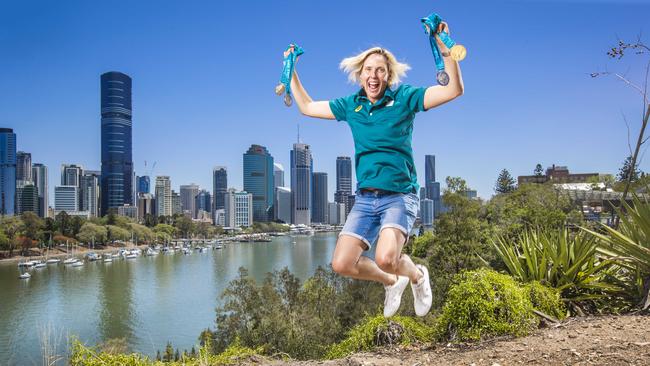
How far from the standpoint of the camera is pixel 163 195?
5679 inches

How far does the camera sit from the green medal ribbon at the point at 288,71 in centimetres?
276

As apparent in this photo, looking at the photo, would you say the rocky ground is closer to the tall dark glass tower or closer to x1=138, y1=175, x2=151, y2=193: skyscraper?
the tall dark glass tower

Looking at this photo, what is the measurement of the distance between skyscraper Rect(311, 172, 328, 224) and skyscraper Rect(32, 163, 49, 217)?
66.6 m

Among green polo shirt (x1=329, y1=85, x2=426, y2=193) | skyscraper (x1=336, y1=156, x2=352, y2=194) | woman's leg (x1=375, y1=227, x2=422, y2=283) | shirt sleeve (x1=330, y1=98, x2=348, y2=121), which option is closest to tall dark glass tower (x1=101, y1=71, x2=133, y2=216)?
skyscraper (x1=336, y1=156, x2=352, y2=194)

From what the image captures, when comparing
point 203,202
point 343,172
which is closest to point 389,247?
point 343,172

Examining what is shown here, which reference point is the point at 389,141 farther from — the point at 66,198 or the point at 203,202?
the point at 203,202

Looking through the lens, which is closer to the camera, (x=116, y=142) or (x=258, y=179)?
(x=258, y=179)

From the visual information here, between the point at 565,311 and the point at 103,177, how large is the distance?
528 feet

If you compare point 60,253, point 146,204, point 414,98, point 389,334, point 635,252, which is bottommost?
point 60,253

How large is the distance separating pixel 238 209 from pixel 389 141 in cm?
13514

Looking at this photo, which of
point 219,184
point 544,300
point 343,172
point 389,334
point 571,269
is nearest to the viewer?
point 389,334

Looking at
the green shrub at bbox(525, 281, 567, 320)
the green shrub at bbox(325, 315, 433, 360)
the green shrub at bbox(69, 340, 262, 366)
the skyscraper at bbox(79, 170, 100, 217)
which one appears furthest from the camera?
the skyscraper at bbox(79, 170, 100, 217)

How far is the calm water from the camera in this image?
27.6 meters

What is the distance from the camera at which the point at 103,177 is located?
15062 centimetres
